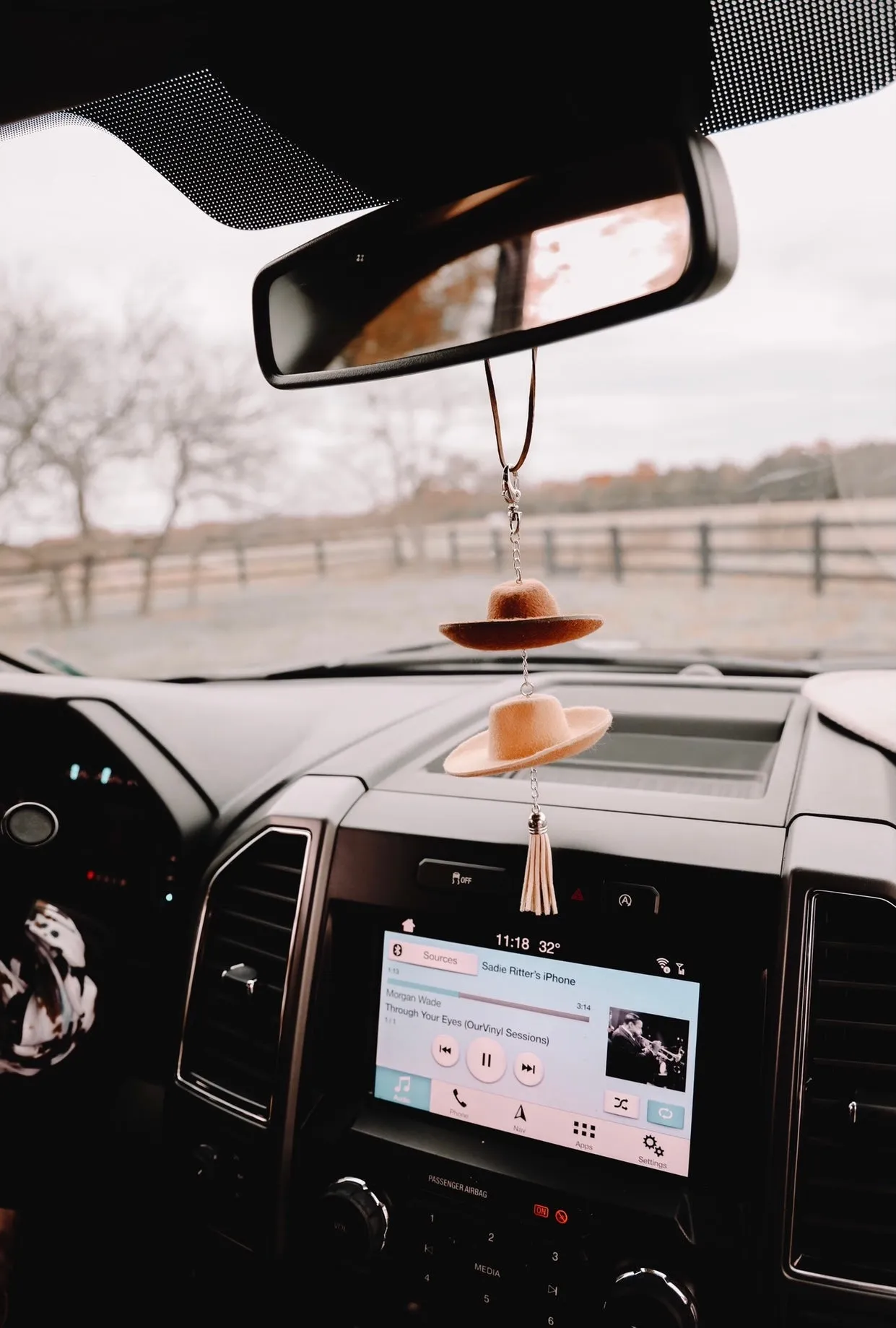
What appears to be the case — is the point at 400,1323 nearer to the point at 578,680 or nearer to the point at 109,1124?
the point at 109,1124

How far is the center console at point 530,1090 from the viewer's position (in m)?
1.26

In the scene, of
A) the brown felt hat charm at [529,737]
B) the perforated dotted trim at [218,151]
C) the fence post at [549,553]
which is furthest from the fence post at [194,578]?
the brown felt hat charm at [529,737]

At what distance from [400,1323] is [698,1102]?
0.61 m

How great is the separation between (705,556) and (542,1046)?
6.06 feet

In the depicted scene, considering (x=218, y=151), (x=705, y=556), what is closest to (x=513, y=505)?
(x=218, y=151)

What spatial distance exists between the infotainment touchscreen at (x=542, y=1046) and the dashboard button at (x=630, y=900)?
0.08m

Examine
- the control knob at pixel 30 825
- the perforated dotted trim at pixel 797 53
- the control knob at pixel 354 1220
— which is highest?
the perforated dotted trim at pixel 797 53

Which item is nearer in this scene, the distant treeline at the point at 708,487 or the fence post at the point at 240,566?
the distant treeline at the point at 708,487

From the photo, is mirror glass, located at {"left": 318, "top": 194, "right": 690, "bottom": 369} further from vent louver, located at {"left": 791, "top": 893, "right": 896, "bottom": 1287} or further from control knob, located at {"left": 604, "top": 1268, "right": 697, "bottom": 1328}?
control knob, located at {"left": 604, "top": 1268, "right": 697, "bottom": 1328}

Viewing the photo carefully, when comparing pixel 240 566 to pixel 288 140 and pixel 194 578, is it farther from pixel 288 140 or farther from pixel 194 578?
pixel 288 140

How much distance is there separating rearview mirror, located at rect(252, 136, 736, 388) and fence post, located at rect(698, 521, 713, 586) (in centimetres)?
185

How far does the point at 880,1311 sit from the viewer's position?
1149mm

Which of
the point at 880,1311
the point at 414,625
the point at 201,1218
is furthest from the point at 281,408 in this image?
the point at 880,1311

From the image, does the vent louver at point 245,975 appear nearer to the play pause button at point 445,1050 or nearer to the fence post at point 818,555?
the play pause button at point 445,1050
